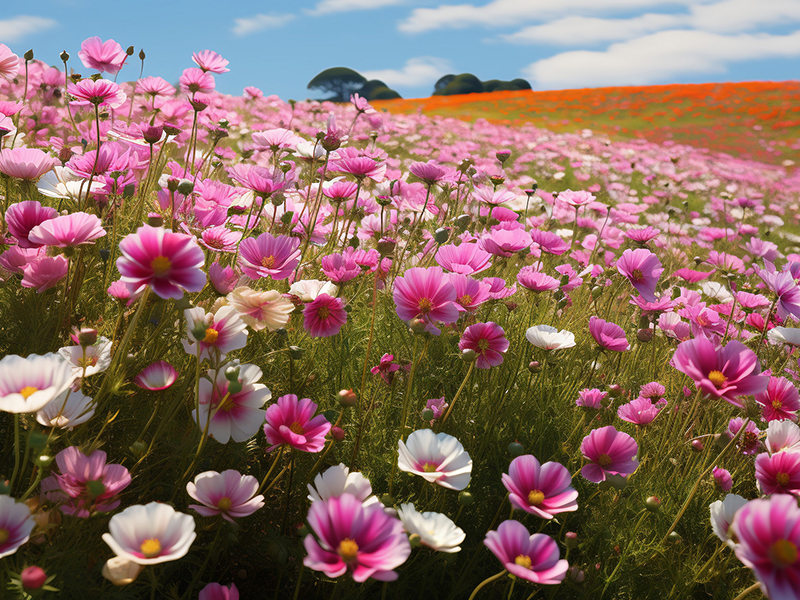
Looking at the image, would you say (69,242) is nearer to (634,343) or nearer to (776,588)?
(776,588)

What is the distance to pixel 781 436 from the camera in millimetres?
1212

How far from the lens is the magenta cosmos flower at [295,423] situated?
1079 mm

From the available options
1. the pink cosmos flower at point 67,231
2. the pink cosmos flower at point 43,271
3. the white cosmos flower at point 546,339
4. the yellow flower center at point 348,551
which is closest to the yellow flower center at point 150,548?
the yellow flower center at point 348,551

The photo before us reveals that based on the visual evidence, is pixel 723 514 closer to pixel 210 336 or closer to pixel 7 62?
pixel 210 336

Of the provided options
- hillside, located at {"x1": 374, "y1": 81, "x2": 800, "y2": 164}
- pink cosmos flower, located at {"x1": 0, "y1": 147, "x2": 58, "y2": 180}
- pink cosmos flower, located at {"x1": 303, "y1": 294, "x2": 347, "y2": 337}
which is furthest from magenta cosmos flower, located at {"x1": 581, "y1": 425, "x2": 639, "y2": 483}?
hillside, located at {"x1": 374, "y1": 81, "x2": 800, "y2": 164}

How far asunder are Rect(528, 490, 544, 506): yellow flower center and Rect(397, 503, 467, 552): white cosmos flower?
0.16 metres

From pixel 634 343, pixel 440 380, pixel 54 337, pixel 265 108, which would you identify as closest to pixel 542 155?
pixel 265 108

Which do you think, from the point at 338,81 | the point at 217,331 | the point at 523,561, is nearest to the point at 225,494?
Result: the point at 217,331

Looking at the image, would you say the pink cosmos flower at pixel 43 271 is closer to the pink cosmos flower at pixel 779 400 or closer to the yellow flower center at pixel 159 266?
the yellow flower center at pixel 159 266

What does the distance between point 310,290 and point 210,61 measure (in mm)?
Result: 1262

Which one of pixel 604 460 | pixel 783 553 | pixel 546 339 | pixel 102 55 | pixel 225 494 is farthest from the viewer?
pixel 102 55

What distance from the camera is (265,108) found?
7836 millimetres

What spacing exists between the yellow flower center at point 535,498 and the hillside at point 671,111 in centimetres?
1453

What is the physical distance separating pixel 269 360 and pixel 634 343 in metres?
1.61
